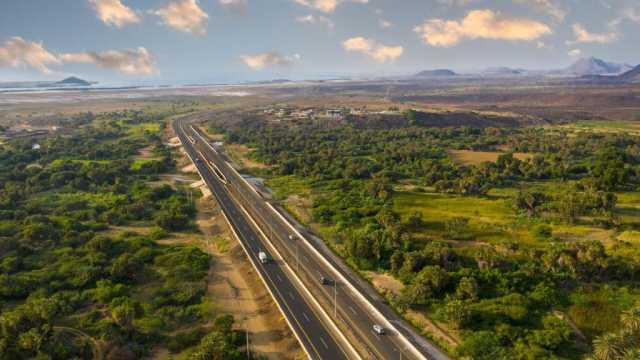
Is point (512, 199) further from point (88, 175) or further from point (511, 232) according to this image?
point (88, 175)

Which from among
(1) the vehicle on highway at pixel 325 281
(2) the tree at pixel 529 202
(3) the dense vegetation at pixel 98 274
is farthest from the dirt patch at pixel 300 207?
(2) the tree at pixel 529 202

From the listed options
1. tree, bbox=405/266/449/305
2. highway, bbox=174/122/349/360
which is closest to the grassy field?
tree, bbox=405/266/449/305

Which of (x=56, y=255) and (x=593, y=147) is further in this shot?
(x=593, y=147)

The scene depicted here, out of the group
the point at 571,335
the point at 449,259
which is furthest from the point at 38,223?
the point at 571,335

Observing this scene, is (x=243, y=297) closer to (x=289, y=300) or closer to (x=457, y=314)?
(x=289, y=300)

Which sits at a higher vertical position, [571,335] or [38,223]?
[38,223]

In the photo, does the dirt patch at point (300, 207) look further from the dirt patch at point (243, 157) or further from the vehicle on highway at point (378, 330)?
the dirt patch at point (243, 157)

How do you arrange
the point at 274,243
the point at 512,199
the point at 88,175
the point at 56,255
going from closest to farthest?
the point at 56,255 → the point at 274,243 → the point at 512,199 → the point at 88,175
